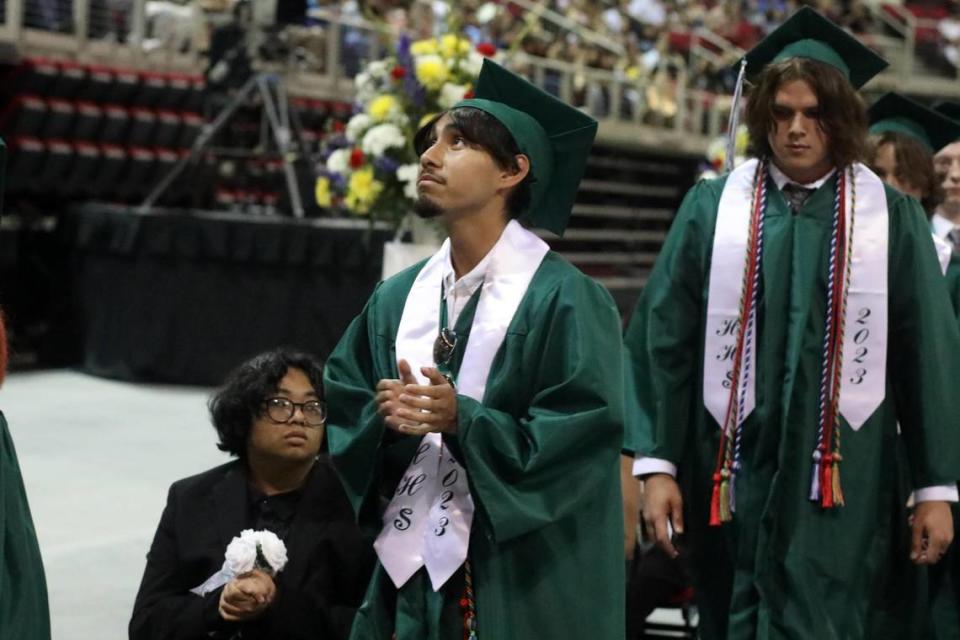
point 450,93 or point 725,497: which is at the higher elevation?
point 450,93

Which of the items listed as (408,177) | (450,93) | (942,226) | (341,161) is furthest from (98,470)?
(942,226)

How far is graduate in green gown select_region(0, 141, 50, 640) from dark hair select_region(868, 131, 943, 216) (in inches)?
96.5

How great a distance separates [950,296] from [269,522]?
1.72 m

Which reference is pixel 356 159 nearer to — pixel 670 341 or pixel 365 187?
pixel 365 187

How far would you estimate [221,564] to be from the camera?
3.45 m

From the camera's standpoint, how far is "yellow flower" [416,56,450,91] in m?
6.11

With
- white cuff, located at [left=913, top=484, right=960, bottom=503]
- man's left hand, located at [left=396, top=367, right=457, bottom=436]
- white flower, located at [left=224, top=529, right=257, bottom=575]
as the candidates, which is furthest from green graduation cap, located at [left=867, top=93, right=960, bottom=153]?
man's left hand, located at [left=396, top=367, right=457, bottom=436]

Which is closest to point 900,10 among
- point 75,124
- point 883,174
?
point 75,124

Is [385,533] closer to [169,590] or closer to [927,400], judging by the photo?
[169,590]

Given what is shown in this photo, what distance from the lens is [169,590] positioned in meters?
3.44

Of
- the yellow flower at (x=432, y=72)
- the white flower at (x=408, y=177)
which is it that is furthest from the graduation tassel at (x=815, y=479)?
the yellow flower at (x=432, y=72)

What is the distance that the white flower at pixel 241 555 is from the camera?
3145mm

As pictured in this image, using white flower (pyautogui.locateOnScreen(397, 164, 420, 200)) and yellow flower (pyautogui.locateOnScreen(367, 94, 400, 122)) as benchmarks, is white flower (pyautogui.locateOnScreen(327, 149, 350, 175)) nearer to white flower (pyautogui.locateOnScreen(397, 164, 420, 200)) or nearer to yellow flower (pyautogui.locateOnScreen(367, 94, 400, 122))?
yellow flower (pyautogui.locateOnScreen(367, 94, 400, 122))

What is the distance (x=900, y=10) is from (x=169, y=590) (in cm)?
2242
